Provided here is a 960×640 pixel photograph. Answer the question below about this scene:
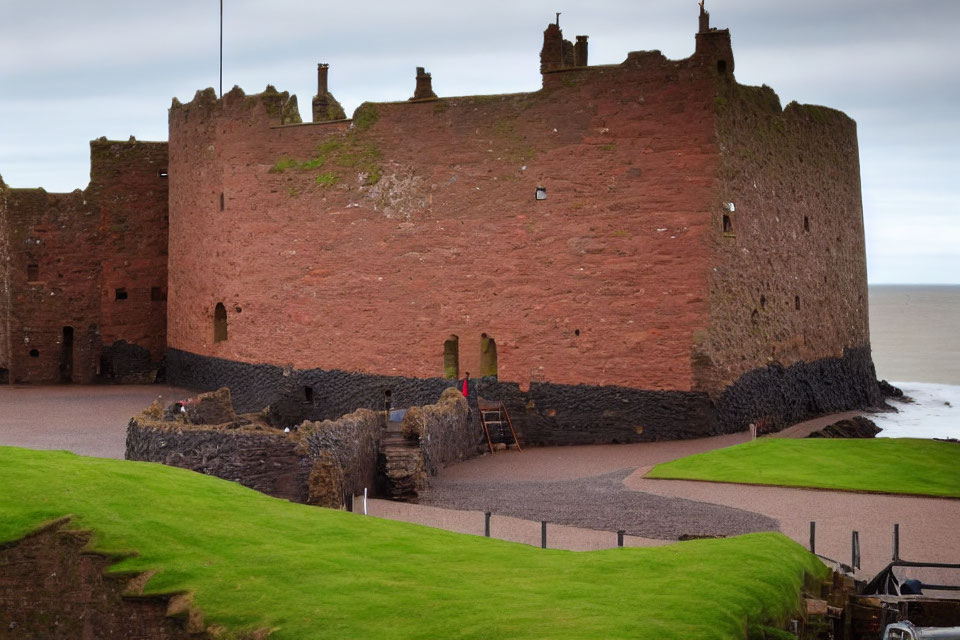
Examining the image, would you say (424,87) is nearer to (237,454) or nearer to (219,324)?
(219,324)

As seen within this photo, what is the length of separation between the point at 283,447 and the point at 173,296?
61.5 ft

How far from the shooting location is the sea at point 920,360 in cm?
3028

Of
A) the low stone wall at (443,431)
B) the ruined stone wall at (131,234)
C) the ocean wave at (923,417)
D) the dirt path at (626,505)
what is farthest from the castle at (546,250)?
the ruined stone wall at (131,234)

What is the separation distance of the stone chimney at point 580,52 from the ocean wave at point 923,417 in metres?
9.94

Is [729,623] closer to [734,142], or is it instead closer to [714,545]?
[714,545]

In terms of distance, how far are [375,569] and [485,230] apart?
50.8 ft

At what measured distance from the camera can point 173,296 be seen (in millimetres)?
33844

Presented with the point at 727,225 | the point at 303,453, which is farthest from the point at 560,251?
the point at 303,453

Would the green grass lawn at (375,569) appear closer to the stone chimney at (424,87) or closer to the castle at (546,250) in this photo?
the castle at (546,250)

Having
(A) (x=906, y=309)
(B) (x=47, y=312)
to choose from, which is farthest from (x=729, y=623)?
(A) (x=906, y=309)

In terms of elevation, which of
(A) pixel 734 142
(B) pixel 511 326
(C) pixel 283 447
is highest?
(A) pixel 734 142

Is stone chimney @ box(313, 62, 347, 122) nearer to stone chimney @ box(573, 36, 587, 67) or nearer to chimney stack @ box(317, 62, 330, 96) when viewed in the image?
chimney stack @ box(317, 62, 330, 96)

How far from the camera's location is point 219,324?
A: 3173 cm

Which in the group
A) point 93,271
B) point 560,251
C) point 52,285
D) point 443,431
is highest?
point 93,271
